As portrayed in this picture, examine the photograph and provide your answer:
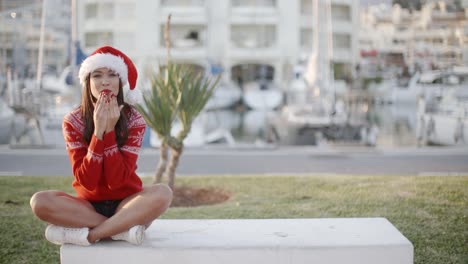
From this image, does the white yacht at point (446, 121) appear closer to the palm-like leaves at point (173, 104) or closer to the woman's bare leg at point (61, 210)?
the palm-like leaves at point (173, 104)

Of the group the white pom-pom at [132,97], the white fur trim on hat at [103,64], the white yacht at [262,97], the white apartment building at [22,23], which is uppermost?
the white apartment building at [22,23]

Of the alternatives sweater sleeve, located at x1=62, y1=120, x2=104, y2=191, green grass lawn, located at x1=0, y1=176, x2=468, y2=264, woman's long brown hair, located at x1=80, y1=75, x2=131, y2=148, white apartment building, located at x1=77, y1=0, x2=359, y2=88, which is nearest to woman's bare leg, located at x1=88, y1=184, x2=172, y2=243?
sweater sleeve, located at x1=62, y1=120, x2=104, y2=191

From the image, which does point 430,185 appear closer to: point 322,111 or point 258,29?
point 322,111

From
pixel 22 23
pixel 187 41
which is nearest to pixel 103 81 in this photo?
pixel 22 23

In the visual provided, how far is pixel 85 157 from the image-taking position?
3.69 metres

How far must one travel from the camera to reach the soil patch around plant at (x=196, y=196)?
7.17 metres

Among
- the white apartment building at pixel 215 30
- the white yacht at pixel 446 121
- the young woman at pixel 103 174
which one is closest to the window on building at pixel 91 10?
the white apartment building at pixel 215 30

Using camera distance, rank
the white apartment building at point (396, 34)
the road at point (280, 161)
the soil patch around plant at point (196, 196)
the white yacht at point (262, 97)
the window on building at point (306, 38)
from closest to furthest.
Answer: the soil patch around plant at point (196, 196) < the road at point (280, 161) < the white yacht at point (262, 97) < the window on building at point (306, 38) < the white apartment building at point (396, 34)

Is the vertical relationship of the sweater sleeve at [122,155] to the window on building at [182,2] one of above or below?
below

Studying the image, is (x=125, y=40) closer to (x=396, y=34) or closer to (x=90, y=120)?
(x=396, y=34)

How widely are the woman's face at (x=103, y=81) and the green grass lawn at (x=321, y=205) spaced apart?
1564mm

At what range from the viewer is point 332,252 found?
12.0ft

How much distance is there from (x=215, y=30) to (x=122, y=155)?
146 feet

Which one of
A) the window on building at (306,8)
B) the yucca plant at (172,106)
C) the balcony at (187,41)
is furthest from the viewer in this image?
the window on building at (306,8)
